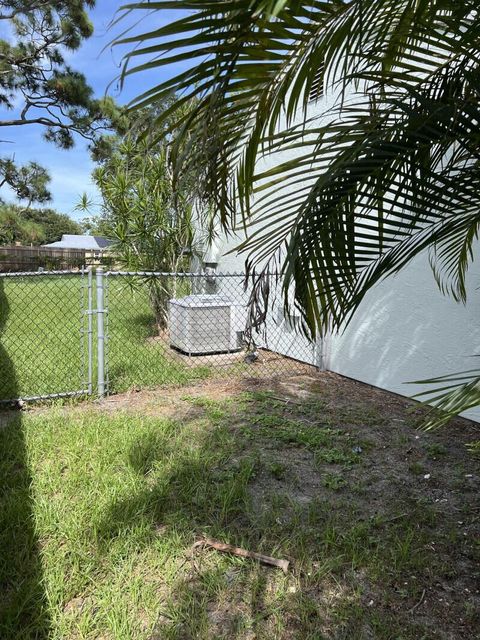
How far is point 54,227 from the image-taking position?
2188 inches

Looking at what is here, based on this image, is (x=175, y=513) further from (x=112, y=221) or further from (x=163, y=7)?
(x=112, y=221)

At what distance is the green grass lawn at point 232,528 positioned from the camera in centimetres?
171

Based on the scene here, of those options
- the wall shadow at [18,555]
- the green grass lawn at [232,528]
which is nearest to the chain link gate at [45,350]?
the green grass lawn at [232,528]

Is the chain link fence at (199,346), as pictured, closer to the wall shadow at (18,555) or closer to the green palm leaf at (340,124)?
the wall shadow at (18,555)

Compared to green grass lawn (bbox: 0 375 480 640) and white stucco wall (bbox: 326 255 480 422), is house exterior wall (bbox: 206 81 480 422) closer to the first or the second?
white stucco wall (bbox: 326 255 480 422)

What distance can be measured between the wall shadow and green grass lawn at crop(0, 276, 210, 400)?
51.4 inches

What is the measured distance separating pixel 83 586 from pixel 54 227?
5955cm

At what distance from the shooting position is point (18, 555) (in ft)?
6.46

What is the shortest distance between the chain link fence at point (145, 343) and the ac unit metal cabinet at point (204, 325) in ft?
0.04

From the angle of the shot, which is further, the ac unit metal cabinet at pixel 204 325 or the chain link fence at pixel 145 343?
the ac unit metal cabinet at pixel 204 325

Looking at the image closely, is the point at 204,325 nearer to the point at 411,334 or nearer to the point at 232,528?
the point at 411,334

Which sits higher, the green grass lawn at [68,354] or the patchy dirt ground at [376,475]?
the green grass lawn at [68,354]

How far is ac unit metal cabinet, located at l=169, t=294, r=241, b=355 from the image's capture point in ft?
19.4

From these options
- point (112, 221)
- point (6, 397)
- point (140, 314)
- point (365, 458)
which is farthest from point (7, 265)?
point (365, 458)
